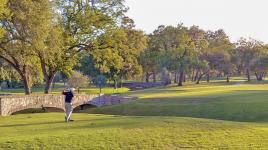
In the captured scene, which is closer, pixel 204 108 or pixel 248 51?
pixel 204 108

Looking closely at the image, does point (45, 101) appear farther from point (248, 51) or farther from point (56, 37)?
point (248, 51)

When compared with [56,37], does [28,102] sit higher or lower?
lower

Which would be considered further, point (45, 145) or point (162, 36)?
point (162, 36)

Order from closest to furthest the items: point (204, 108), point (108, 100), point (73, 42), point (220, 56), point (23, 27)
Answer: point (204, 108) → point (23, 27) → point (73, 42) → point (108, 100) → point (220, 56)

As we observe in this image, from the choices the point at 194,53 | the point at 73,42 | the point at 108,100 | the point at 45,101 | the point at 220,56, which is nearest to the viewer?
the point at 45,101

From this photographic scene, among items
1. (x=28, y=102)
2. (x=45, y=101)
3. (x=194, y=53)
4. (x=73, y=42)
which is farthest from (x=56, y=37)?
(x=194, y=53)

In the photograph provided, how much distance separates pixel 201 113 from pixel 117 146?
65.8ft

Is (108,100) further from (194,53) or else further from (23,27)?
(194,53)

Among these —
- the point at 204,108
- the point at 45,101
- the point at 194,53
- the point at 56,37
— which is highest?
the point at 194,53

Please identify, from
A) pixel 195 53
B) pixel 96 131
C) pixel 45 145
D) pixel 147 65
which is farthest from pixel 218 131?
pixel 147 65

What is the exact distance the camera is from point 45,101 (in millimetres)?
A: 41219

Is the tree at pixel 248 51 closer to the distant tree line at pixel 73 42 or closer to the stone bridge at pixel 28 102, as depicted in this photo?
the distant tree line at pixel 73 42

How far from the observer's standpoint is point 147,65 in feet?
340

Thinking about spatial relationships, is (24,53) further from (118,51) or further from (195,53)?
(195,53)
